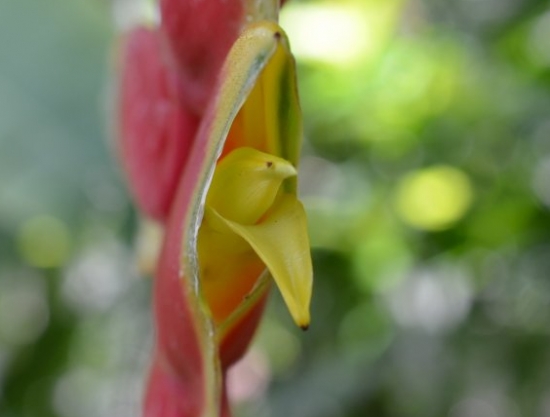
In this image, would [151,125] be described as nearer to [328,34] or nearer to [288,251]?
[288,251]

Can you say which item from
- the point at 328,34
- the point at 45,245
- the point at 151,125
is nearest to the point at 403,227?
the point at 328,34

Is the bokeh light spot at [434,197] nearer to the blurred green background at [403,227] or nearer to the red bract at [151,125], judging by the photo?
the blurred green background at [403,227]

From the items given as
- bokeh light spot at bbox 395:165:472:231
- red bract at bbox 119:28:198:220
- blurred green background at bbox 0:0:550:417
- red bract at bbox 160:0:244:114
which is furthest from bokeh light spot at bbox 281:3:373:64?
red bract at bbox 160:0:244:114

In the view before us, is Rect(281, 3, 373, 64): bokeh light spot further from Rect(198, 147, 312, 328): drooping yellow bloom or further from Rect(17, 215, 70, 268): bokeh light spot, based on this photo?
Rect(198, 147, 312, 328): drooping yellow bloom

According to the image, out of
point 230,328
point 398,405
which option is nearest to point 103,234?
point 398,405

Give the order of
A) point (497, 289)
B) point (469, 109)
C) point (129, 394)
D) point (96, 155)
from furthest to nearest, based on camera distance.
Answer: point (129, 394) → point (497, 289) → point (469, 109) → point (96, 155)

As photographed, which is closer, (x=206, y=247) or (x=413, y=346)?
(x=206, y=247)

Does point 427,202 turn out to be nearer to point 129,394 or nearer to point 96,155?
point 96,155
